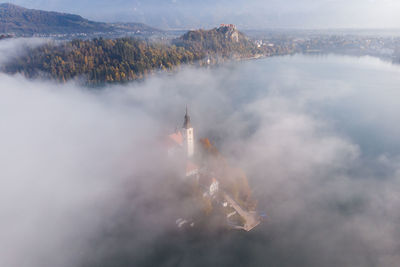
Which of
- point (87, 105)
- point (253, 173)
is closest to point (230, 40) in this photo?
point (87, 105)

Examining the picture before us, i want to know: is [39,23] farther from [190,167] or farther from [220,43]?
[190,167]

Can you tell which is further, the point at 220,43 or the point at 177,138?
the point at 220,43

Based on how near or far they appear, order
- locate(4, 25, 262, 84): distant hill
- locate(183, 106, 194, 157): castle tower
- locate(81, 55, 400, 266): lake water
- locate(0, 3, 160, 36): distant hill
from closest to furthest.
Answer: locate(81, 55, 400, 266): lake water
locate(183, 106, 194, 157): castle tower
locate(4, 25, 262, 84): distant hill
locate(0, 3, 160, 36): distant hill

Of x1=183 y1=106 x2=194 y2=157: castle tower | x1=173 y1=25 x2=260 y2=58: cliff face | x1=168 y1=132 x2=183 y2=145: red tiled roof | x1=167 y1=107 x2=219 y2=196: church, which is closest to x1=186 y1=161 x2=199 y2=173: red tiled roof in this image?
x1=167 y1=107 x2=219 y2=196: church

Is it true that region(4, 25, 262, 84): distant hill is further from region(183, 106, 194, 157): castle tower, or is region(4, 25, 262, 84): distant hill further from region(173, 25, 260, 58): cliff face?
region(183, 106, 194, 157): castle tower

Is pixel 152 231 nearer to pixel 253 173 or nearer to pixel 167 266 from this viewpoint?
pixel 167 266

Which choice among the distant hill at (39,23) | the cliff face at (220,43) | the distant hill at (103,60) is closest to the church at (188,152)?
the distant hill at (103,60)

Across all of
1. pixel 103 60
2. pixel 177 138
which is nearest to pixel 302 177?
pixel 177 138

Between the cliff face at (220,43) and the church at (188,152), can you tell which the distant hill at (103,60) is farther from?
the church at (188,152)
